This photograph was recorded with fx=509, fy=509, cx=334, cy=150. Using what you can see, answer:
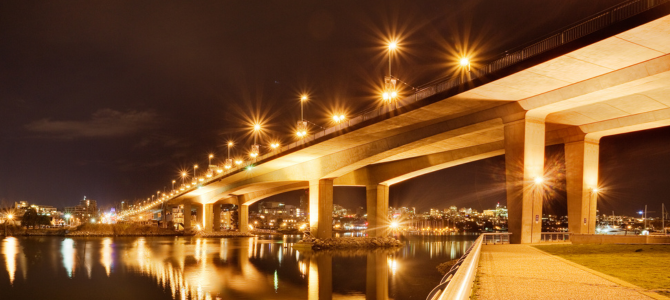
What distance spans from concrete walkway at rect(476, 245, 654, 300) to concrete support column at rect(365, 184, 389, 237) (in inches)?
1822

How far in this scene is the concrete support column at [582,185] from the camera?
3991cm

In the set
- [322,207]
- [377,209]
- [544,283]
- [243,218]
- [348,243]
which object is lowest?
[243,218]

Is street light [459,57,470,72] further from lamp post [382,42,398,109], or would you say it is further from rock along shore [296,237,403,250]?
rock along shore [296,237,403,250]

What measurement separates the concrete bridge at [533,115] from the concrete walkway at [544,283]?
31.9 ft

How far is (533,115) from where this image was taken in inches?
1227

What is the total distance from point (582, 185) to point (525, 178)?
1211 centimetres

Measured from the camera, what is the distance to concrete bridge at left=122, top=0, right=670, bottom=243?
849 inches

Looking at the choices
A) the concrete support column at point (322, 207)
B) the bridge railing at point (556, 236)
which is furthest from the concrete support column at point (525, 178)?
the concrete support column at point (322, 207)

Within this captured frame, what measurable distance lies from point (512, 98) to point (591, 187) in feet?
50.8

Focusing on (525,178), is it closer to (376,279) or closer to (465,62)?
(465,62)

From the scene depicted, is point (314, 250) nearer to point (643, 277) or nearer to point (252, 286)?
point (252, 286)

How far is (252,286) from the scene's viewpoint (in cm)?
2650

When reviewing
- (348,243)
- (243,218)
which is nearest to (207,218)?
(243,218)

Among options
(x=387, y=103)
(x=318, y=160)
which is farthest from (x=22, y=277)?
(x=318, y=160)
